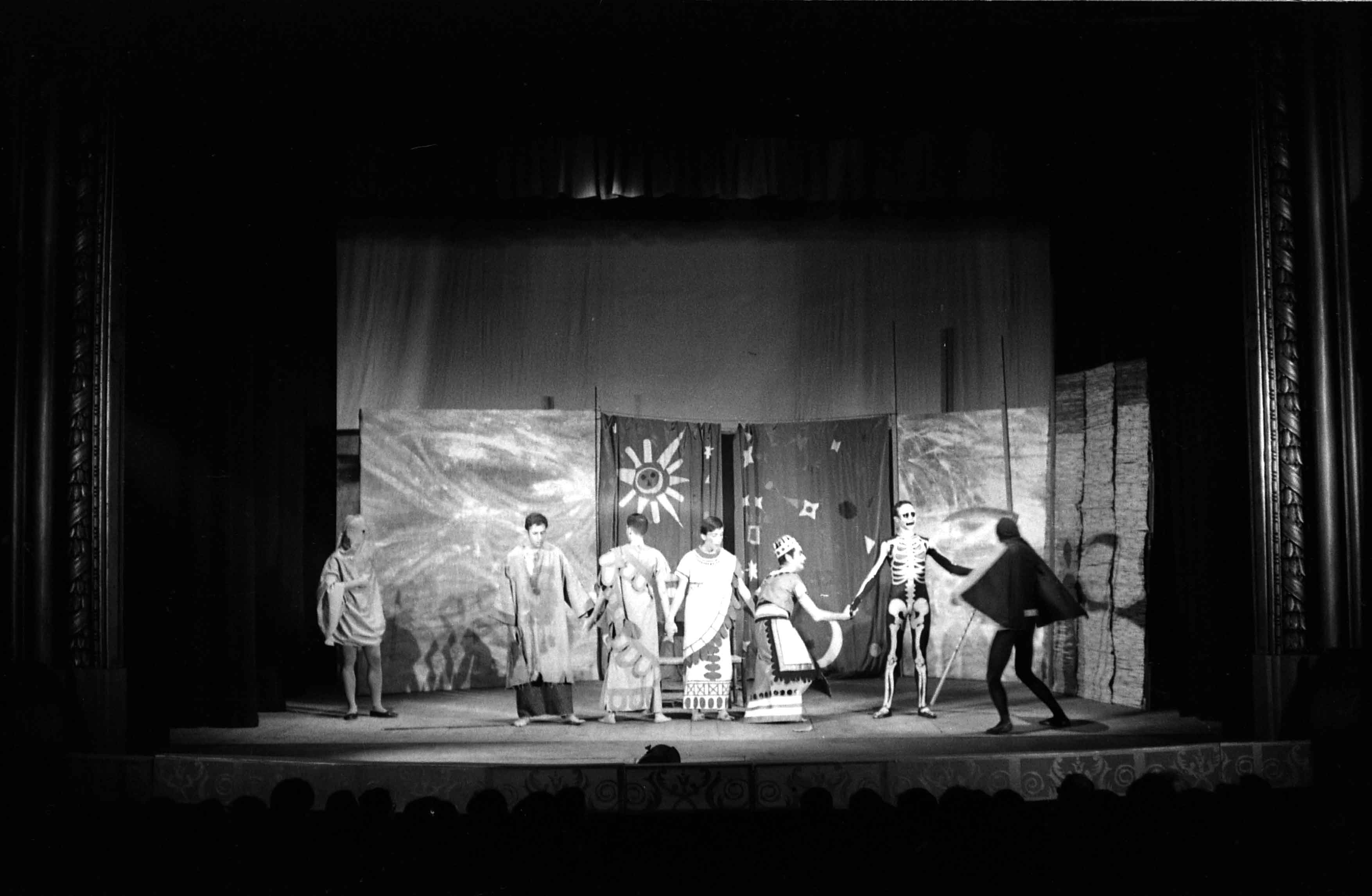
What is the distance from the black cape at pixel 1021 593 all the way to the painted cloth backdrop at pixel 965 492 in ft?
6.93

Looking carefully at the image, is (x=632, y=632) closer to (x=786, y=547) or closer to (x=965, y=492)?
(x=786, y=547)

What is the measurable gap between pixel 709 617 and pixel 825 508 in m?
2.31

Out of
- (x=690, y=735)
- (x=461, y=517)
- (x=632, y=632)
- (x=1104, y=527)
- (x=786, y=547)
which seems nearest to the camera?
(x=690, y=735)

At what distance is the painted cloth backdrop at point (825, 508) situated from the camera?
908cm

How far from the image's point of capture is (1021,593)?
262 inches

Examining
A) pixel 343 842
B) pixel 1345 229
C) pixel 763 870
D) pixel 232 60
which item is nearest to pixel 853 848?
pixel 763 870

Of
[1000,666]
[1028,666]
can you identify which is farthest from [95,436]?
[1028,666]

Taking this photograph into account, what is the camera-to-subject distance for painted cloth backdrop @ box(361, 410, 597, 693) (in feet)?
28.5

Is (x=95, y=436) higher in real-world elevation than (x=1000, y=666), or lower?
higher

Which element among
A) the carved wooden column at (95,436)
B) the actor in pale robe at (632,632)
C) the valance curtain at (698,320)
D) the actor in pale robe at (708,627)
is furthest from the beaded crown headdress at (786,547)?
the carved wooden column at (95,436)

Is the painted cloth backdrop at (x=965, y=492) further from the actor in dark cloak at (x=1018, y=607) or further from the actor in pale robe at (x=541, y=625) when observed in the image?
the actor in pale robe at (x=541, y=625)

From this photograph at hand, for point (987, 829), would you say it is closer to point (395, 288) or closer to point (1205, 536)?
point (1205, 536)

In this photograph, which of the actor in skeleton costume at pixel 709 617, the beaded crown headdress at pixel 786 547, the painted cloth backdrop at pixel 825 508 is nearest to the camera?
the beaded crown headdress at pixel 786 547

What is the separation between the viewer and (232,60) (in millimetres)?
6312
